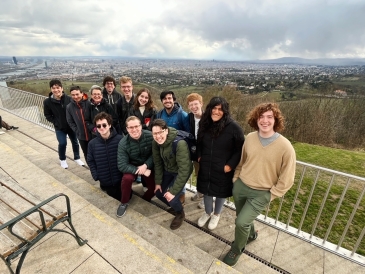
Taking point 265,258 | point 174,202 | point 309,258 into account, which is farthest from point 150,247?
point 309,258

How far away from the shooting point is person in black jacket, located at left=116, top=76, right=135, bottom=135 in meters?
3.86

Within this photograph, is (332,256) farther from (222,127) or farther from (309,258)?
(222,127)

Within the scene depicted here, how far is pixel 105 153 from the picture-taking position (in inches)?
131

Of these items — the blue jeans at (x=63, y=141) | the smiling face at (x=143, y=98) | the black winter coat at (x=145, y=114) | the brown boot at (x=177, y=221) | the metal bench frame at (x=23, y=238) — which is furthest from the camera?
the blue jeans at (x=63, y=141)

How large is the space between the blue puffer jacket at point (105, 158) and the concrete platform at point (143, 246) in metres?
0.44

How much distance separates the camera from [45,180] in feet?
12.6

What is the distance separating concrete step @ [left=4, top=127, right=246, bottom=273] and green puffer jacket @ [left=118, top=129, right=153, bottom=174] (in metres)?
0.76

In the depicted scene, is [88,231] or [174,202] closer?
[88,231]

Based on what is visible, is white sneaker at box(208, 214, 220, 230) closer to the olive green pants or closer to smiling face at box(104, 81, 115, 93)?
the olive green pants

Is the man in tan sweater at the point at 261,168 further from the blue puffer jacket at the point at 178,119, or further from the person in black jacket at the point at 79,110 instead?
the person in black jacket at the point at 79,110

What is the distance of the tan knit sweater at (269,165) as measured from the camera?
217cm

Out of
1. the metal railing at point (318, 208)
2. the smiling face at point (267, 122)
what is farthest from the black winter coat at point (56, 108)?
the smiling face at point (267, 122)

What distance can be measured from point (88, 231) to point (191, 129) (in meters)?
2.07

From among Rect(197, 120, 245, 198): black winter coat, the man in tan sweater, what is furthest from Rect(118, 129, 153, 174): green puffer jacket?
the man in tan sweater
